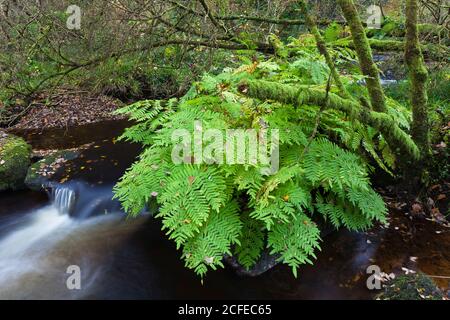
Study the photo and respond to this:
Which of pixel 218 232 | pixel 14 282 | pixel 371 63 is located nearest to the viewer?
pixel 218 232

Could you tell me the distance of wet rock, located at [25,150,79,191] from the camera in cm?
736

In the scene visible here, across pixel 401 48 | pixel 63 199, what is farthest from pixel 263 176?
pixel 63 199

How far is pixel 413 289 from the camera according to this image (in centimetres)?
378

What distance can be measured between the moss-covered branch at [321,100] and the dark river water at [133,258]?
1425 millimetres

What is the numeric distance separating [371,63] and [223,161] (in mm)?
2018

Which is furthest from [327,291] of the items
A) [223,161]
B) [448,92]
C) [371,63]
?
[448,92]

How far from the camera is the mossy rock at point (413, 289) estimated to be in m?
3.73

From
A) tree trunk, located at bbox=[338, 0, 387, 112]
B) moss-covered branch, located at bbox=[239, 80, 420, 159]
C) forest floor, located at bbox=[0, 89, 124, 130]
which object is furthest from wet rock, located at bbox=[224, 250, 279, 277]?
forest floor, located at bbox=[0, 89, 124, 130]

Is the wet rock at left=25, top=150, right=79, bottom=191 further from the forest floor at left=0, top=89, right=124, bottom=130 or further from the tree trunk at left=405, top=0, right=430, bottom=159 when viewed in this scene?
the tree trunk at left=405, top=0, right=430, bottom=159

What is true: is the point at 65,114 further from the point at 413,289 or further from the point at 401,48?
the point at 413,289

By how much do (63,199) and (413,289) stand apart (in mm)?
5822

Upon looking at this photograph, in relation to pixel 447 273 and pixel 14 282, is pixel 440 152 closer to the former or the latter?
pixel 447 273

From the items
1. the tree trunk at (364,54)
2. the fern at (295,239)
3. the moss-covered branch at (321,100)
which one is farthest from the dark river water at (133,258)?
the tree trunk at (364,54)

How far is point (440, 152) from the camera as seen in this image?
534cm
